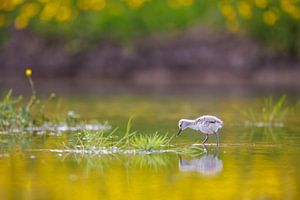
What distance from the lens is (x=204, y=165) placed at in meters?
10.1

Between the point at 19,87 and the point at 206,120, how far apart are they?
1372 cm

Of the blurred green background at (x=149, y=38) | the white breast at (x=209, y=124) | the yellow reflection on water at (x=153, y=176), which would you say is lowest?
the yellow reflection on water at (x=153, y=176)

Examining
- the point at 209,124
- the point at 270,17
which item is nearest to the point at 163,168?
the point at 209,124

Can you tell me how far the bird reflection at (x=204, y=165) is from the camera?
9762mm

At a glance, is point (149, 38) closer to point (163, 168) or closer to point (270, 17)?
point (270, 17)

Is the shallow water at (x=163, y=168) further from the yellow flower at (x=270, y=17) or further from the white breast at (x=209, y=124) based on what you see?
the yellow flower at (x=270, y=17)

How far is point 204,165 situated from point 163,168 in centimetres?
46

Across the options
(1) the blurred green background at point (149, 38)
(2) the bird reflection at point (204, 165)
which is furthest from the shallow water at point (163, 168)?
(1) the blurred green background at point (149, 38)

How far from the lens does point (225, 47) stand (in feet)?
89.1

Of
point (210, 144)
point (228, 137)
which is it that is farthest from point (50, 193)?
point (228, 137)

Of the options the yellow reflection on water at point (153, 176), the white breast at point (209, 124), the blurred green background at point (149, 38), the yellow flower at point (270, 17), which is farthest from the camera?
the blurred green background at point (149, 38)

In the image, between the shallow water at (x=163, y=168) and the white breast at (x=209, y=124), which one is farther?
the white breast at (x=209, y=124)

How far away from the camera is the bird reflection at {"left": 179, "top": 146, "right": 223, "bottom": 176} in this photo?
976 cm

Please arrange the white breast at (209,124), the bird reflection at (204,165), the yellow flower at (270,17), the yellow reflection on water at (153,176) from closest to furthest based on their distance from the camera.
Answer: the yellow reflection on water at (153,176), the bird reflection at (204,165), the white breast at (209,124), the yellow flower at (270,17)
